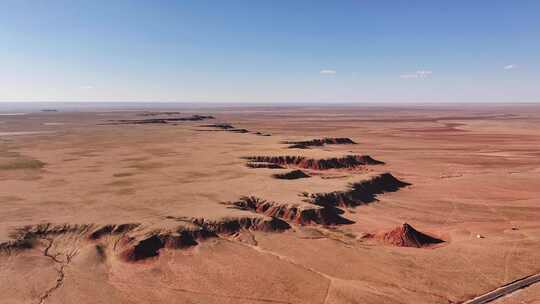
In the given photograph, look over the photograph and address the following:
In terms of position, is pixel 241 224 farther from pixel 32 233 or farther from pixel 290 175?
pixel 290 175

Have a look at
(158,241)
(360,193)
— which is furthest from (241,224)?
(360,193)

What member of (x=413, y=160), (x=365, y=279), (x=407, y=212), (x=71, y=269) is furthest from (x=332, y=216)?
(x=413, y=160)

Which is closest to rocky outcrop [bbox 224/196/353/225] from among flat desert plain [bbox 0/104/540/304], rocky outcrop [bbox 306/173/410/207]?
flat desert plain [bbox 0/104/540/304]

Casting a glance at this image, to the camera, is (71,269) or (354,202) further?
(354,202)

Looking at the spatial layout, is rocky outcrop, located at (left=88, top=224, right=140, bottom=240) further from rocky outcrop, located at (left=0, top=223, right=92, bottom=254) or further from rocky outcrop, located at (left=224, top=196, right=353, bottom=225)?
rocky outcrop, located at (left=224, top=196, right=353, bottom=225)

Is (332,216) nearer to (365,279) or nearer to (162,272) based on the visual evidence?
(365,279)
